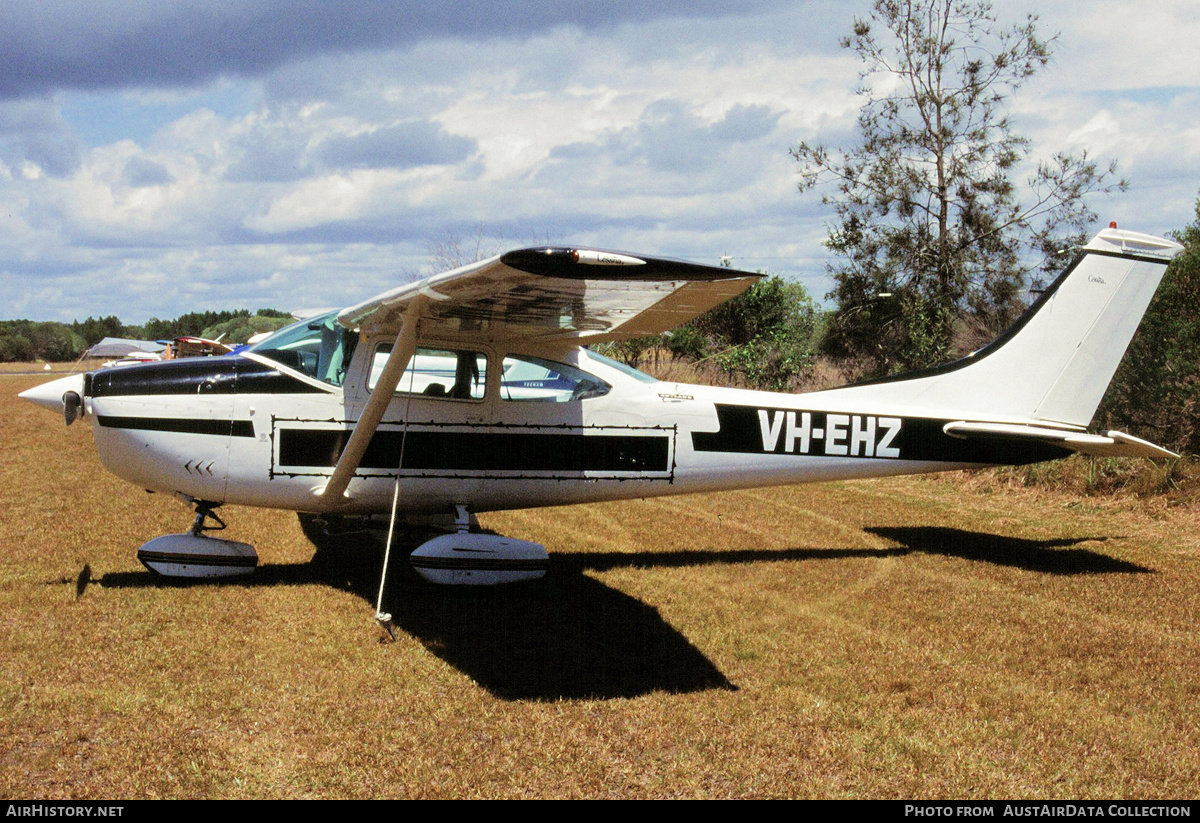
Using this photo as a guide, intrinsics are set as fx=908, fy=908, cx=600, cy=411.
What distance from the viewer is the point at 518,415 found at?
746 centimetres

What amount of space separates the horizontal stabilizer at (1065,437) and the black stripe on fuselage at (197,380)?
18.9 feet

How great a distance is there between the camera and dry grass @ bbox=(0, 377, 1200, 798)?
4137 millimetres

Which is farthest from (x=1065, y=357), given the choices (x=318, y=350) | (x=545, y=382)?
(x=318, y=350)

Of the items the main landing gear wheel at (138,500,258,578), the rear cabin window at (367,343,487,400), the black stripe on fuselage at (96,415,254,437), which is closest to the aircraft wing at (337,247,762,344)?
the rear cabin window at (367,343,487,400)

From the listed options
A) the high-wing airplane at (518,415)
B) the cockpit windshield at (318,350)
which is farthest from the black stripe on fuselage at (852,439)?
the cockpit windshield at (318,350)

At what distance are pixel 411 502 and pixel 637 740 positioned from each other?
3.50 metres

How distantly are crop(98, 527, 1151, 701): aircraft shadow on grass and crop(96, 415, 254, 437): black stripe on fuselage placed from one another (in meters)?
1.25

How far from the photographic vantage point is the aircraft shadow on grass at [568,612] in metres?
5.38

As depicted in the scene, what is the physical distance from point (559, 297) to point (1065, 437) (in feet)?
16.7

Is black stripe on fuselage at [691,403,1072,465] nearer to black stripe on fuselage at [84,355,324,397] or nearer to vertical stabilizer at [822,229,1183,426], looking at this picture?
vertical stabilizer at [822,229,1183,426]

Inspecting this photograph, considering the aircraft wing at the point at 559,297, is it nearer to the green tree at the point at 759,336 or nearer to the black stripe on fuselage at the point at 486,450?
the black stripe on fuselage at the point at 486,450

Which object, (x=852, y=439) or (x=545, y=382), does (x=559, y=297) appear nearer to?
(x=545, y=382)

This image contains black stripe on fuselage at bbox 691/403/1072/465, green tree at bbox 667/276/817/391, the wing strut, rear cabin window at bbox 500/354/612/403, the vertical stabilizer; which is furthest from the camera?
green tree at bbox 667/276/817/391

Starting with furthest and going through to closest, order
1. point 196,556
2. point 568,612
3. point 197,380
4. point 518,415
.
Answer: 1. point 518,415
2. point 196,556
3. point 197,380
4. point 568,612
